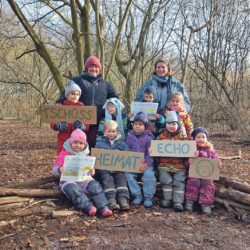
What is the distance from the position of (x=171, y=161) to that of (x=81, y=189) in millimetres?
1382

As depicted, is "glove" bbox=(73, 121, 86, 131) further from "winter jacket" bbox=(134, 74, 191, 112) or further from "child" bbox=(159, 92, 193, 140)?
"child" bbox=(159, 92, 193, 140)

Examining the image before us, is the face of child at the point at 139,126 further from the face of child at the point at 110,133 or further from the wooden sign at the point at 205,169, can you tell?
the wooden sign at the point at 205,169

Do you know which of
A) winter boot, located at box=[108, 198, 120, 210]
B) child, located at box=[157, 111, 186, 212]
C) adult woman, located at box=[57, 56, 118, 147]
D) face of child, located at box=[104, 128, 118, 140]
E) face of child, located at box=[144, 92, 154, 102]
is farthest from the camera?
adult woman, located at box=[57, 56, 118, 147]

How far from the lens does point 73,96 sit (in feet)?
12.6

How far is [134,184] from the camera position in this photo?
11.9 feet

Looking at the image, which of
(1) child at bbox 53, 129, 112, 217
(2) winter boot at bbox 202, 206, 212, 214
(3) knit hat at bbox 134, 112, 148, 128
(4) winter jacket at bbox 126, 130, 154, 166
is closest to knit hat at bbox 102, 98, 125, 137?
(4) winter jacket at bbox 126, 130, 154, 166

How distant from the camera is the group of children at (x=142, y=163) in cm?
333

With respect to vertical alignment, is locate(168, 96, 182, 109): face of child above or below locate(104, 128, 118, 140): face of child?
above

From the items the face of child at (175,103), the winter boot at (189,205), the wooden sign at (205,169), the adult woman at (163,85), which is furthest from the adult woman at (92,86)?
the winter boot at (189,205)

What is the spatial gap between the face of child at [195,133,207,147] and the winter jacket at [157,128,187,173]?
218mm

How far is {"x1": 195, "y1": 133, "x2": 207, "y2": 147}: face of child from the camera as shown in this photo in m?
3.58

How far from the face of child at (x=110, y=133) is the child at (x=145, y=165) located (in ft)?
0.81

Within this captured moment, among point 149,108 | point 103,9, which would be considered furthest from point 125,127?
point 103,9

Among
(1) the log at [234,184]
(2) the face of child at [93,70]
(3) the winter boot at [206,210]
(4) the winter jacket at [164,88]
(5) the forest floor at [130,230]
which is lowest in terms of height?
(5) the forest floor at [130,230]
